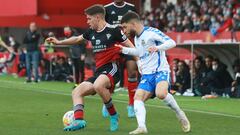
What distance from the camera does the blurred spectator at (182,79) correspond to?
2264cm

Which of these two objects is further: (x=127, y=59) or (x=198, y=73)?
→ (x=198, y=73)

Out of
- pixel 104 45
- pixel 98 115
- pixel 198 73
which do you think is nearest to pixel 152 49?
pixel 104 45

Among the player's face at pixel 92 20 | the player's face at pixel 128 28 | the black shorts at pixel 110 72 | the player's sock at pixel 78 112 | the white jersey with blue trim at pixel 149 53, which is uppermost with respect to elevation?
the player's face at pixel 92 20

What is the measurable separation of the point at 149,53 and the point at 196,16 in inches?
1042

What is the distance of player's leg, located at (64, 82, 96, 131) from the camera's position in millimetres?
11711

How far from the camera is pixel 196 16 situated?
1487 inches

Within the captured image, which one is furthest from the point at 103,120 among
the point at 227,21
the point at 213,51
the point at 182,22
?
the point at 182,22

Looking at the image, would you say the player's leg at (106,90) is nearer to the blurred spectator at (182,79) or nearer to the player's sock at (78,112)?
the player's sock at (78,112)

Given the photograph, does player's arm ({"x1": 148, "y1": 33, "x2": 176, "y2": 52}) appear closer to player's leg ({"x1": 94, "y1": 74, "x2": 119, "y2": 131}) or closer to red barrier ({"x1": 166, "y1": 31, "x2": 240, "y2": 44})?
player's leg ({"x1": 94, "y1": 74, "x2": 119, "y2": 131})

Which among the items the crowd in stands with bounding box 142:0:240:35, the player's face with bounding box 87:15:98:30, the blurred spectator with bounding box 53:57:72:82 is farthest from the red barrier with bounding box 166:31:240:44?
the player's face with bounding box 87:15:98:30

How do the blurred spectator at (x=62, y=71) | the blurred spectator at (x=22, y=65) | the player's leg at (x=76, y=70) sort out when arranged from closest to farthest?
the player's leg at (x=76, y=70) → the blurred spectator at (x=62, y=71) → the blurred spectator at (x=22, y=65)

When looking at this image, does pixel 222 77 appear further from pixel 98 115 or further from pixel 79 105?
pixel 79 105

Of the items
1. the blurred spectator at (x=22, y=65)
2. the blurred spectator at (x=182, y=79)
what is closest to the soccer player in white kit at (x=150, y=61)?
the blurred spectator at (x=182, y=79)

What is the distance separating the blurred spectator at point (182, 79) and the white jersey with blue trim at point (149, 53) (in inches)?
430
